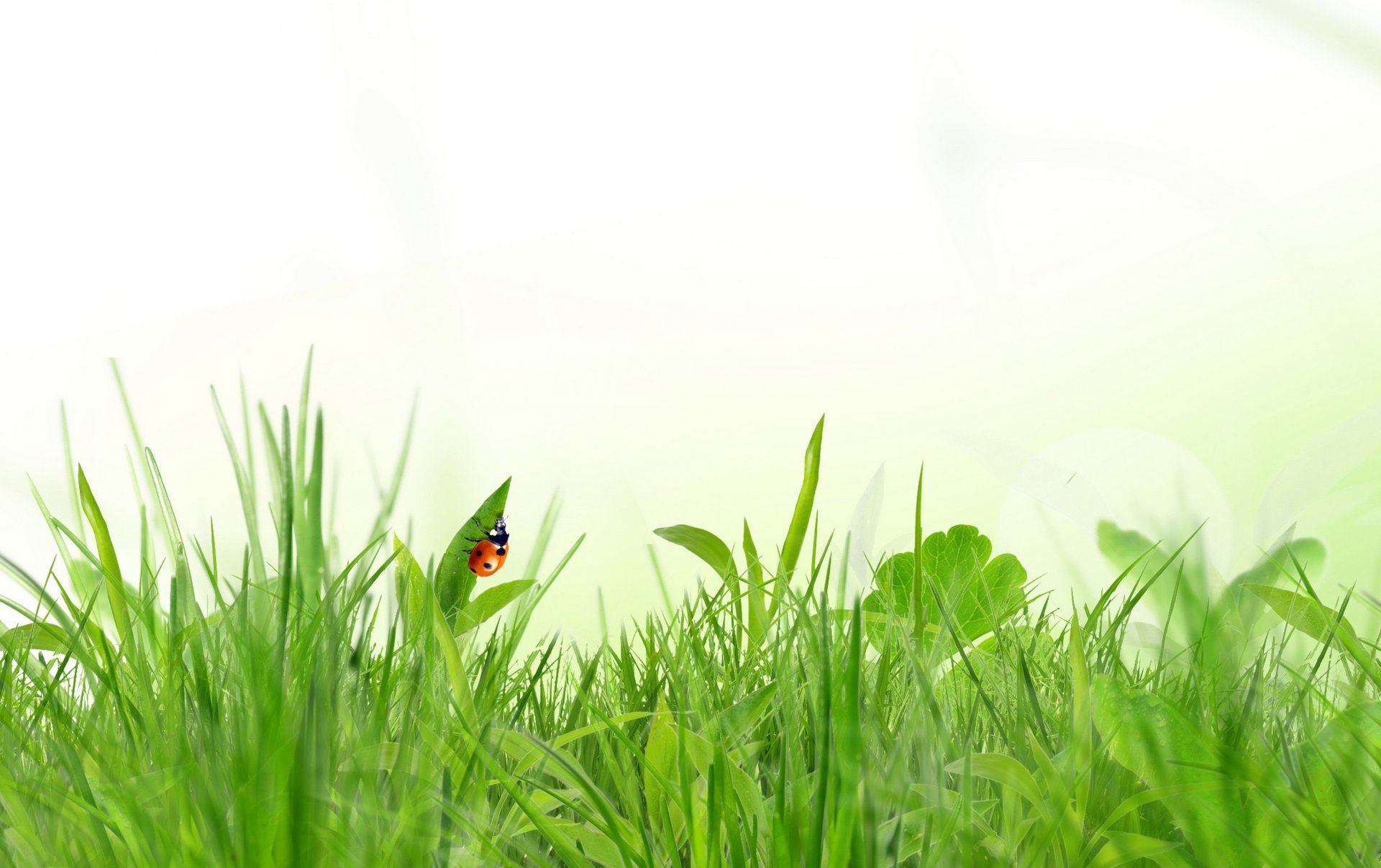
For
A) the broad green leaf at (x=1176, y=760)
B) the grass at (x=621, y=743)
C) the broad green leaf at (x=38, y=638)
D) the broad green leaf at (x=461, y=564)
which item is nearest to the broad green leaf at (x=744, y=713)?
the grass at (x=621, y=743)

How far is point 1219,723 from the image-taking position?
0.39m

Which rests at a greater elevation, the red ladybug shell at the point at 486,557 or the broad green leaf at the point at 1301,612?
the red ladybug shell at the point at 486,557

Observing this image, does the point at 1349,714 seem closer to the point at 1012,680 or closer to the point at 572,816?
the point at 1012,680

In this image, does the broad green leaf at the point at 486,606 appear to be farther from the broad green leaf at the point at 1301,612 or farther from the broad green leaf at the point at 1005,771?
the broad green leaf at the point at 1301,612

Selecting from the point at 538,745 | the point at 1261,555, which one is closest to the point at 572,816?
the point at 538,745

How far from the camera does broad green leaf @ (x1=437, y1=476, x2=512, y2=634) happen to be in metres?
0.54

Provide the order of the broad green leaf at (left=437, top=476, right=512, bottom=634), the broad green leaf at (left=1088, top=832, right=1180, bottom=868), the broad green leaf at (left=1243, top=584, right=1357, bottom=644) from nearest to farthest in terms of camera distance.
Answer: the broad green leaf at (left=1088, top=832, right=1180, bottom=868)
the broad green leaf at (left=1243, top=584, right=1357, bottom=644)
the broad green leaf at (left=437, top=476, right=512, bottom=634)

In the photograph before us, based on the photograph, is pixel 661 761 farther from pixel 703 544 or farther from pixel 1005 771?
pixel 703 544

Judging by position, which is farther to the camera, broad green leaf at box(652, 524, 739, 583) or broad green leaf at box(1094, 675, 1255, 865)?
broad green leaf at box(652, 524, 739, 583)

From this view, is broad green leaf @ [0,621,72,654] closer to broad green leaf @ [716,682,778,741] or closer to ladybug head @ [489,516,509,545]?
ladybug head @ [489,516,509,545]

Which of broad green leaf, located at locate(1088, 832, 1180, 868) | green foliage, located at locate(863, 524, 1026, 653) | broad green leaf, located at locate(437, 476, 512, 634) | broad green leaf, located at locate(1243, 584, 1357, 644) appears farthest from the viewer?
green foliage, located at locate(863, 524, 1026, 653)

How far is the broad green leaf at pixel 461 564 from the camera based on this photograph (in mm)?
543

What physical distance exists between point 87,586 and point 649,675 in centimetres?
34

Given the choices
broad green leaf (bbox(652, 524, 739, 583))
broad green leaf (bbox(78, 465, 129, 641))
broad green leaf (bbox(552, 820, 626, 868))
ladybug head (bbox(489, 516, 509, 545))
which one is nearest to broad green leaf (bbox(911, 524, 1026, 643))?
broad green leaf (bbox(652, 524, 739, 583))
